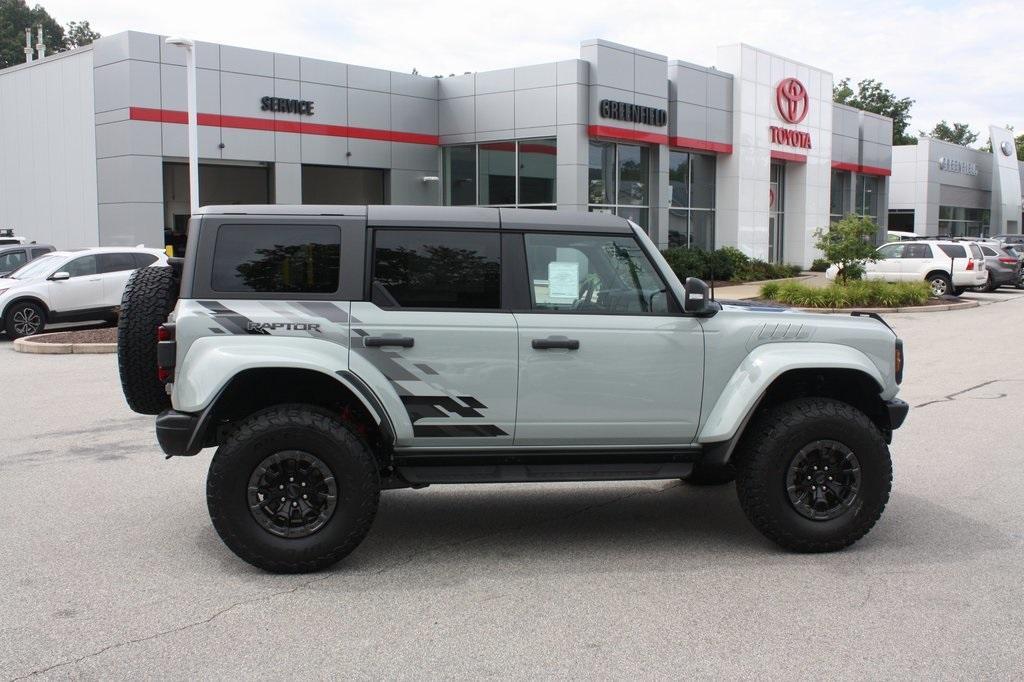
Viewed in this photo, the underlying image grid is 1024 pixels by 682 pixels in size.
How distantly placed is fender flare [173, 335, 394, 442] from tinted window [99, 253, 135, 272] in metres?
14.8

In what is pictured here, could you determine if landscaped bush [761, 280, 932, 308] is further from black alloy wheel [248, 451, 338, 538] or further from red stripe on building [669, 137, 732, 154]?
black alloy wheel [248, 451, 338, 538]

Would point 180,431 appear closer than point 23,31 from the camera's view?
Yes

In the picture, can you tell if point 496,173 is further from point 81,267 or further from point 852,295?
point 81,267

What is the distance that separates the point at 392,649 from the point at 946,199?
6379cm

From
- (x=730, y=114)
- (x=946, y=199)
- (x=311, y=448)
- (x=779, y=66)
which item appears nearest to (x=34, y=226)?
(x=730, y=114)

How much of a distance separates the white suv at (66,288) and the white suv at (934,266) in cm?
1915

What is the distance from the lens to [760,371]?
18.4ft

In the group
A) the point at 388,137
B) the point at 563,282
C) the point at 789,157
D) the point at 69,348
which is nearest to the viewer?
the point at 563,282

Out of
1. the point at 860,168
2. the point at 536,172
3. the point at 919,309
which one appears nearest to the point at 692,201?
the point at 536,172

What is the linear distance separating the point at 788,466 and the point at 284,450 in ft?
9.15

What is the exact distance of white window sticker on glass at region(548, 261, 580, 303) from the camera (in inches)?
223

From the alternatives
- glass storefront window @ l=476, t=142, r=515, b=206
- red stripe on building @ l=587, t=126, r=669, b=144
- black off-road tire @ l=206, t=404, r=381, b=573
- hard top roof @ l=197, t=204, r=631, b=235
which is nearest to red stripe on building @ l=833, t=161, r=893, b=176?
red stripe on building @ l=587, t=126, r=669, b=144

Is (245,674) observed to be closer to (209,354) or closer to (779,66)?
(209,354)

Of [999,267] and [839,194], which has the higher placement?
[839,194]
